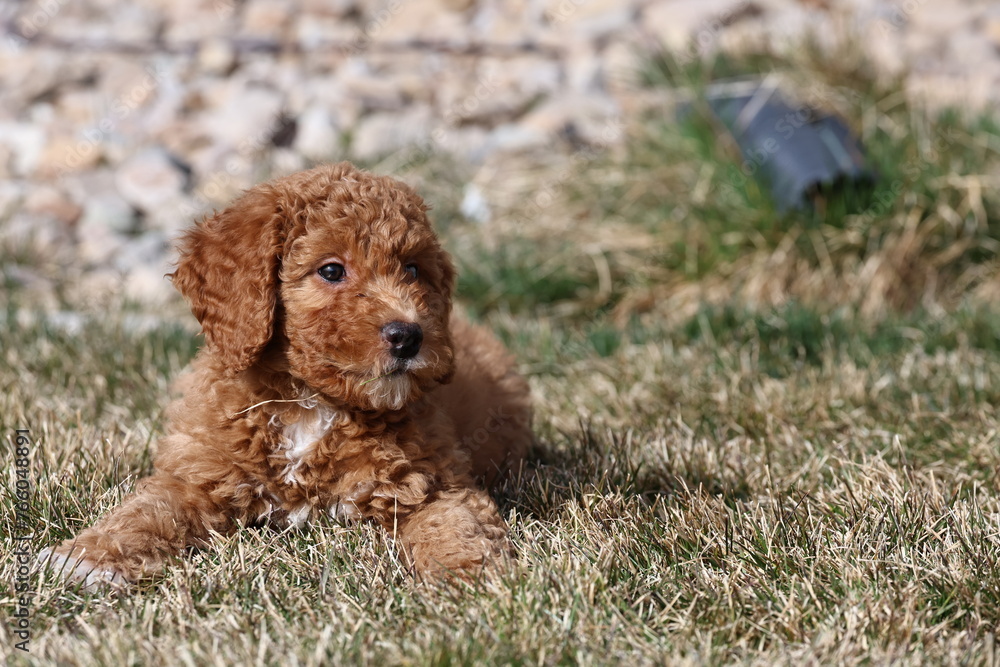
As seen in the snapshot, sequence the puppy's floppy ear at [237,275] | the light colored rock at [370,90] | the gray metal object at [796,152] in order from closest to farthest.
Result: the puppy's floppy ear at [237,275]
the gray metal object at [796,152]
the light colored rock at [370,90]

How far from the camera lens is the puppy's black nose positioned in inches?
114

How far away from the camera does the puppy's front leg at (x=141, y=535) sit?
2943 mm

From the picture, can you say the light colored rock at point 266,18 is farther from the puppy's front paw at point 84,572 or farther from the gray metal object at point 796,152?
the puppy's front paw at point 84,572

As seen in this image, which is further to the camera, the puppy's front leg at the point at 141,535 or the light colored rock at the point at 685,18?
the light colored rock at the point at 685,18

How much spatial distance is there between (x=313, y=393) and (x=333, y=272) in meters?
0.36

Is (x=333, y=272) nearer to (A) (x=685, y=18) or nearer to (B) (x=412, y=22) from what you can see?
(A) (x=685, y=18)

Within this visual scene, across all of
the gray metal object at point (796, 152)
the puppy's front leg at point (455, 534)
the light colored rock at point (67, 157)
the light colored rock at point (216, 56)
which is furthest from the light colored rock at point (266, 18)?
the puppy's front leg at point (455, 534)

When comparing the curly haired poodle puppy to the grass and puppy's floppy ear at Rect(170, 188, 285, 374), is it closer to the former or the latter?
puppy's floppy ear at Rect(170, 188, 285, 374)

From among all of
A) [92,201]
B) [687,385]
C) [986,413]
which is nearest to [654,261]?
[687,385]

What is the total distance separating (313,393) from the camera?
317cm

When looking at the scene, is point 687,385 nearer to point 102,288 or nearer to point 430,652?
point 430,652

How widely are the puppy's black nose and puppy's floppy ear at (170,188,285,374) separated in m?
0.39

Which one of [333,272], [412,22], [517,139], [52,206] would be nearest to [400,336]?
[333,272]

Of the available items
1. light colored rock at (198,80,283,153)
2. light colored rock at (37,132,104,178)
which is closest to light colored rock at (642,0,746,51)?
light colored rock at (198,80,283,153)
